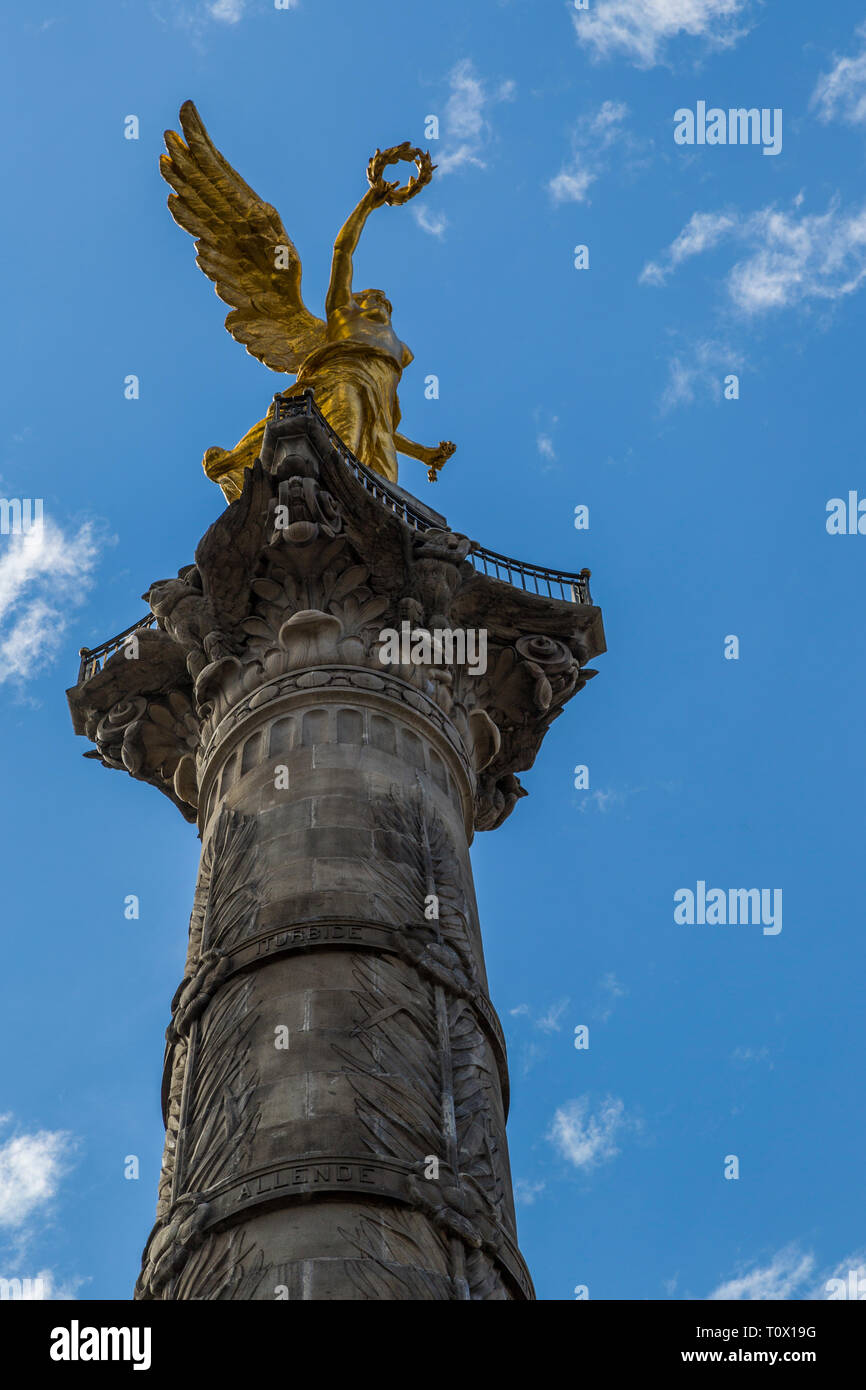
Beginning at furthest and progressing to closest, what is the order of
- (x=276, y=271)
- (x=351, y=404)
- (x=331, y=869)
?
(x=276, y=271), (x=351, y=404), (x=331, y=869)

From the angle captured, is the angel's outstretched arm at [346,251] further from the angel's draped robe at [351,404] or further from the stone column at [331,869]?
the stone column at [331,869]

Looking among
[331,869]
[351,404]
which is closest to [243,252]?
[351,404]

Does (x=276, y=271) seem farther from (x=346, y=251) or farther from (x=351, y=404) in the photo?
(x=351, y=404)

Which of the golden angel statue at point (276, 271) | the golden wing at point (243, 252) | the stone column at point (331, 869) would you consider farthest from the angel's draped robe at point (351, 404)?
the stone column at point (331, 869)

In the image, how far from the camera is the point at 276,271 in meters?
28.0

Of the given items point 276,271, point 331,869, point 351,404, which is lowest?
point 331,869

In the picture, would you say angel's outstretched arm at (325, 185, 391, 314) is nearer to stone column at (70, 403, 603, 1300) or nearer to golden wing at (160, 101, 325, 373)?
golden wing at (160, 101, 325, 373)

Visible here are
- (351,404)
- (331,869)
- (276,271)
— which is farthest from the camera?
(276,271)

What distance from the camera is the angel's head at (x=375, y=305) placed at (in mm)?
27297

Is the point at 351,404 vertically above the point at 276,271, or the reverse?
the point at 276,271

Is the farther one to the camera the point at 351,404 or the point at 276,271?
the point at 276,271

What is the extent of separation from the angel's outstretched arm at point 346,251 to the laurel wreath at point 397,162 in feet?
0.30

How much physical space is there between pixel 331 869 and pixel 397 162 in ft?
51.9
